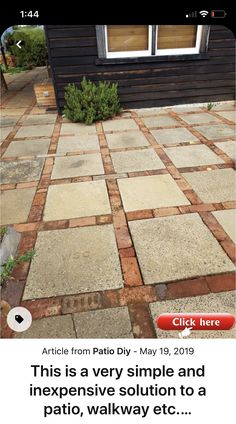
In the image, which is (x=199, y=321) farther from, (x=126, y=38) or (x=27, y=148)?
(x=126, y=38)

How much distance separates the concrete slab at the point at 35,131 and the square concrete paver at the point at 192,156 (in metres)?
2.47

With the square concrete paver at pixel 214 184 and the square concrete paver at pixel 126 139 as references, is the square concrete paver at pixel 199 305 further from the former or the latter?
the square concrete paver at pixel 126 139

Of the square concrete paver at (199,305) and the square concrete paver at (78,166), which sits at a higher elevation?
the square concrete paver at (78,166)

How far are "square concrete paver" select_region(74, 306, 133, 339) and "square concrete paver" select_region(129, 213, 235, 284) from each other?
356 mm

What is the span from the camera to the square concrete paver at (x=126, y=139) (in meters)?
4.54

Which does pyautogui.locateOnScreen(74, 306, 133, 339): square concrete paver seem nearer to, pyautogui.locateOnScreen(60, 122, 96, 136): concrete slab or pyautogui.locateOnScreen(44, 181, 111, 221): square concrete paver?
pyautogui.locateOnScreen(44, 181, 111, 221): square concrete paver

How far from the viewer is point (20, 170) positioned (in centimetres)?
389

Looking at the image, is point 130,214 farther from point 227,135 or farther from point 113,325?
point 227,135

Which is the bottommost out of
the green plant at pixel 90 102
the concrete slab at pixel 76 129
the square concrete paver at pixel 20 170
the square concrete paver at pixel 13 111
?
the square concrete paver at pixel 20 170

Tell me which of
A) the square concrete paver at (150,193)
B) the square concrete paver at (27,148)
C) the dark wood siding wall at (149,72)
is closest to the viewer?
the square concrete paver at (150,193)

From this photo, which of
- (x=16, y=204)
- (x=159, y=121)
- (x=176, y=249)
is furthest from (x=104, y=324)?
(x=159, y=121)
